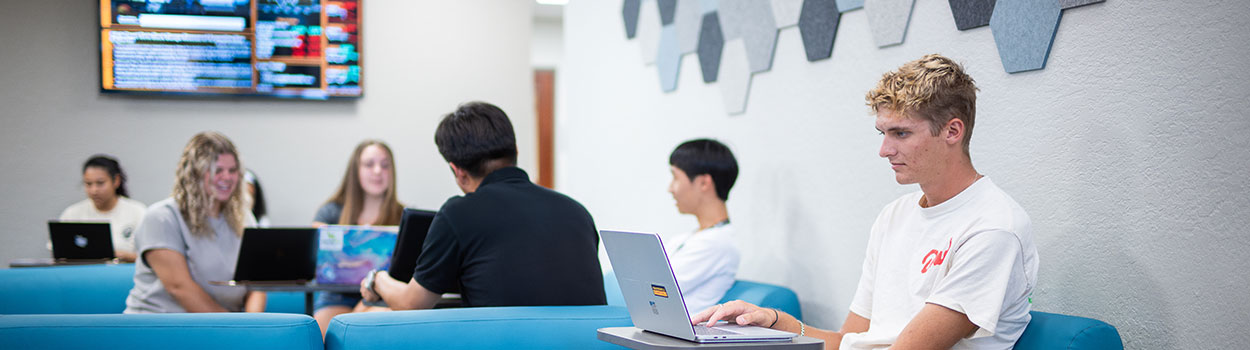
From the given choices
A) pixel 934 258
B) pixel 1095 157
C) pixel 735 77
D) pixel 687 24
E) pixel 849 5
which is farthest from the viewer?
pixel 687 24

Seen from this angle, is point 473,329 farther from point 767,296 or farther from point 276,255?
point 276,255

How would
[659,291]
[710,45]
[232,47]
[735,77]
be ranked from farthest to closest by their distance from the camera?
[232,47]
[710,45]
[735,77]
[659,291]

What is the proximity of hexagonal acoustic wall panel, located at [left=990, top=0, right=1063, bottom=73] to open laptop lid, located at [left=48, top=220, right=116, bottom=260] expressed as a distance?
3.53 metres

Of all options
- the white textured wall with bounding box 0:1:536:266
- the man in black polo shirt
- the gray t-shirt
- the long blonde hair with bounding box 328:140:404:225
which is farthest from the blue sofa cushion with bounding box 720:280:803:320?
the white textured wall with bounding box 0:1:536:266

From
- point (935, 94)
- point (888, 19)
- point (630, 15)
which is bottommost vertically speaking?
point (935, 94)

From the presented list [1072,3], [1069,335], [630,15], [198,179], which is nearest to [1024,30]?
[1072,3]

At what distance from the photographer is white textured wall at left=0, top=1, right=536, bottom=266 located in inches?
189

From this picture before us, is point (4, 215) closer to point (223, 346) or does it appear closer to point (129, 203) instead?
point (129, 203)

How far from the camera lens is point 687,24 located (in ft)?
12.0

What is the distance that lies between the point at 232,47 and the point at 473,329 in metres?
3.40

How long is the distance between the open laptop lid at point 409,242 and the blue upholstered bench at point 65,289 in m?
1.74

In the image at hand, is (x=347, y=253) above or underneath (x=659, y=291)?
underneath

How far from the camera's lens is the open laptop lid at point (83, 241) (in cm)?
399

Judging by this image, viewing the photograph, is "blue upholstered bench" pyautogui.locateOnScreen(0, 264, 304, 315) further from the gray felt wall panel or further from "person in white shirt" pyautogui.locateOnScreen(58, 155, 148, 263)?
the gray felt wall panel
